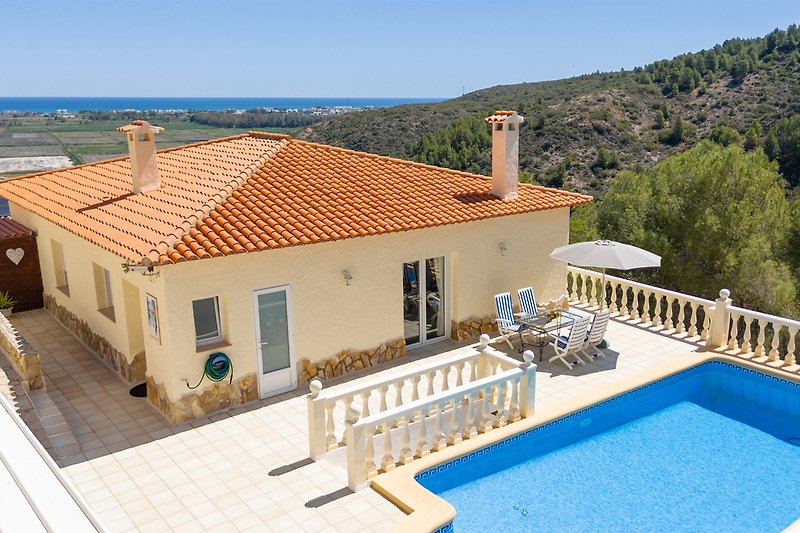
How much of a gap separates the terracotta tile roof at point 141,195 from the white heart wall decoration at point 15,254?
4.75 ft

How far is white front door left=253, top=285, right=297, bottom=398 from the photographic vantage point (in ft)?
40.6

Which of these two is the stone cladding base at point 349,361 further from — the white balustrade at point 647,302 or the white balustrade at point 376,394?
the white balustrade at point 647,302

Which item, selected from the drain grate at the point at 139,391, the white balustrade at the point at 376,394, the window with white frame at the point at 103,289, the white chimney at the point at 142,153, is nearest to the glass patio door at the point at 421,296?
the white balustrade at the point at 376,394

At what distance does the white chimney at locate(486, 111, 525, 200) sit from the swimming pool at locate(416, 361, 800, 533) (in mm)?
6331

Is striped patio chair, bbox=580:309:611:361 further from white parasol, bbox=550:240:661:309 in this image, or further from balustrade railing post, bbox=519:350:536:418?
balustrade railing post, bbox=519:350:536:418

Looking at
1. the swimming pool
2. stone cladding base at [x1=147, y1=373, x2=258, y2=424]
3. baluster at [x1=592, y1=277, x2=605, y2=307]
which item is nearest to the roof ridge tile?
stone cladding base at [x1=147, y1=373, x2=258, y2=424]

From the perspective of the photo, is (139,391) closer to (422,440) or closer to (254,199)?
(254,199)

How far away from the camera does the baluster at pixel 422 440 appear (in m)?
Result: 10.3

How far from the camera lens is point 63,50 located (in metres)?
64.1

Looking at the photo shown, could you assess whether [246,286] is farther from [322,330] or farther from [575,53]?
[575,53]

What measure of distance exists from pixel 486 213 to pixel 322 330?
16.6 ft

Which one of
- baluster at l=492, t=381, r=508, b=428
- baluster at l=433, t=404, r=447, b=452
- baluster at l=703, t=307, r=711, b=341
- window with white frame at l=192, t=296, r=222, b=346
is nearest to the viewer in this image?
baluster at l=433, t=404, r=447, b=452

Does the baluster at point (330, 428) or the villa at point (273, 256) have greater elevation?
the villa at point (273, 256)

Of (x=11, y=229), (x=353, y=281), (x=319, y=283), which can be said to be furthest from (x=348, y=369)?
(x=11, y=229)
